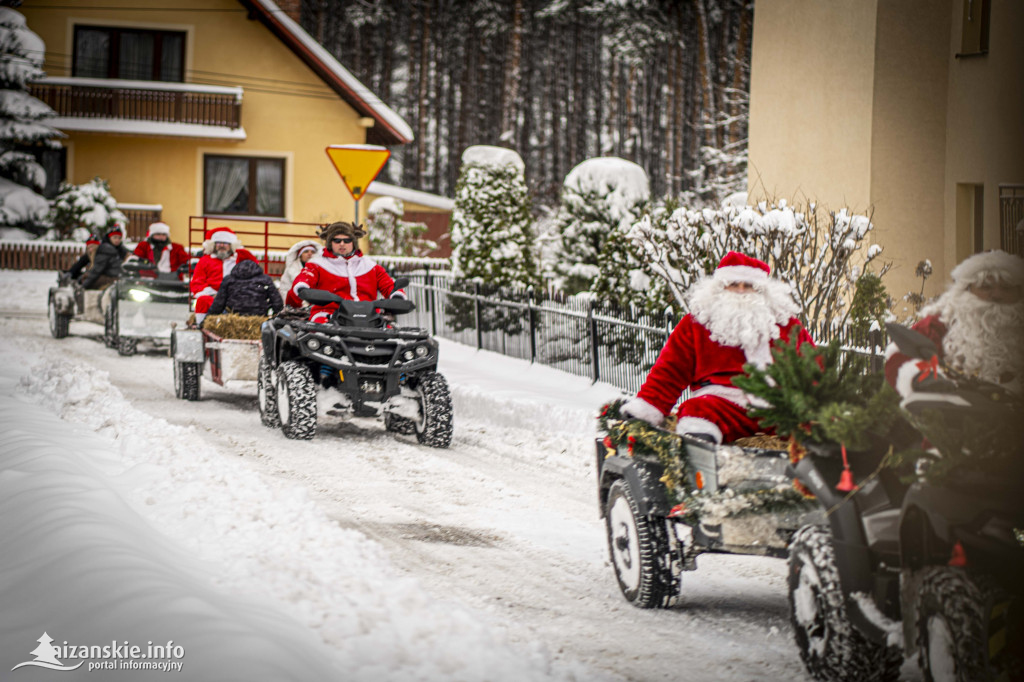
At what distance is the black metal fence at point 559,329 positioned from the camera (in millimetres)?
11945

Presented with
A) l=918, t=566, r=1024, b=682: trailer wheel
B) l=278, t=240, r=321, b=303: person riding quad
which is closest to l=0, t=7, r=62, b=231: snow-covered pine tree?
l=278, t=240, r=321, b=303: person riding quad

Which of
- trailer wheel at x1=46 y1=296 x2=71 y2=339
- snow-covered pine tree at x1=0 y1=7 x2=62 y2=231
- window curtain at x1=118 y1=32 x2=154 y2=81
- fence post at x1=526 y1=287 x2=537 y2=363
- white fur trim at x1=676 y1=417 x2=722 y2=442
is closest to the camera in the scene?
white fur trim at x1=676 y1=417 x2=722 y2=442

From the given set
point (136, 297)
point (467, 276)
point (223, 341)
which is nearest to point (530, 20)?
point (467, 276)

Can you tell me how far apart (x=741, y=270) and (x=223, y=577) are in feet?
9.46

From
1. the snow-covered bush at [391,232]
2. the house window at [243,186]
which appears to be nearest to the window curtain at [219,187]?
the house window at [243,186]

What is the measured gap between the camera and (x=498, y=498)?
26.9 feet

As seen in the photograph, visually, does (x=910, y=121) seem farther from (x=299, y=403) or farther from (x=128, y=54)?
(x=128, y=54)

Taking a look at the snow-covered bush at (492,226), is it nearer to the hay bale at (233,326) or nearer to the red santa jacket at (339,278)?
the hay bale at (233,326)

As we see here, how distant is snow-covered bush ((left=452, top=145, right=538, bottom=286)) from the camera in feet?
69.4

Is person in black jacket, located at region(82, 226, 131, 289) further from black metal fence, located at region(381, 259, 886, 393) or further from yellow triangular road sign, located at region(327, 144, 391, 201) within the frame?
black metal fence, located at region(381, 259, 886, 393)

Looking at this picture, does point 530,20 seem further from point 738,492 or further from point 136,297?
point 738,492

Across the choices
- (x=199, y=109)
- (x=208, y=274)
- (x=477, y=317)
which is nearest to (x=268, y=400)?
(x=208, y=274)

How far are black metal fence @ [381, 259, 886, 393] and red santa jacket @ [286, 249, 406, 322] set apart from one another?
2790mm

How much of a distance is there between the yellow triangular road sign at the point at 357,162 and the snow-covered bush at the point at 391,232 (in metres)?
18.9
